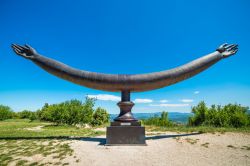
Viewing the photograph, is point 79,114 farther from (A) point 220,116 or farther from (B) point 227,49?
(B) point 227,49

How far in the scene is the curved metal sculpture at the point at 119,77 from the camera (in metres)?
10.4

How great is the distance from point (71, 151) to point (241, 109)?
2094 cm

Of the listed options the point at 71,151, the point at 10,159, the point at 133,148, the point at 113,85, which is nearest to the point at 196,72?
the point at 113,85

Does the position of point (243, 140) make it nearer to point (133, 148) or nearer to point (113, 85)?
point (133, 148)

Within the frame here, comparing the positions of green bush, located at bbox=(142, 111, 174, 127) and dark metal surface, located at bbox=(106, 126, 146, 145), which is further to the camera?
green bush, located at bbox=(142, 111, 174, 127)

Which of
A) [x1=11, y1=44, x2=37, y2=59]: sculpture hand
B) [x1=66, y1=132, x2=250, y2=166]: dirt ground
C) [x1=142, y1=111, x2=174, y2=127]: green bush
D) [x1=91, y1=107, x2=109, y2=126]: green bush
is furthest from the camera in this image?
[x1=91, y1=107, x2=109, y2=126]: green bush

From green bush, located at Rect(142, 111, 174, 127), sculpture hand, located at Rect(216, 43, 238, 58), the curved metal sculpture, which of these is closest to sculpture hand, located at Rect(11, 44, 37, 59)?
the curved metal sculpture

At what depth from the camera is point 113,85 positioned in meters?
10.5

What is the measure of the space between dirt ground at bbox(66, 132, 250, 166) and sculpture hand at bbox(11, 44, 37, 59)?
4991 millimetres

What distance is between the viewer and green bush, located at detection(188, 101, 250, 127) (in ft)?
70.1

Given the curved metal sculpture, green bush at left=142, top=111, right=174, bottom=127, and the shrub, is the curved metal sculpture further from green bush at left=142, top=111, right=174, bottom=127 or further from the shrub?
the shrub

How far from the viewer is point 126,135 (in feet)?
32.1

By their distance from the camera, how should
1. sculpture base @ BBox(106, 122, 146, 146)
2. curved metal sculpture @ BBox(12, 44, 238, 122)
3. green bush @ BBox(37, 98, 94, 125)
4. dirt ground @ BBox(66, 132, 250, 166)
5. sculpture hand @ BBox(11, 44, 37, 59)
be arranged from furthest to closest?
1. green bush @ BBox(37, 98, 94, 125)
2. sculpture hand @ BBox(11, 44, 37, 59)
3. curved metal sculpture @ BBox(12, 44, 238, 122)
4. sculpture base @ BBox(106, 122, 146, 146)
5. dirt ground @ BBox(66, 132, 250, 166)

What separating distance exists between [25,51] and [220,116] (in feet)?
66.2
